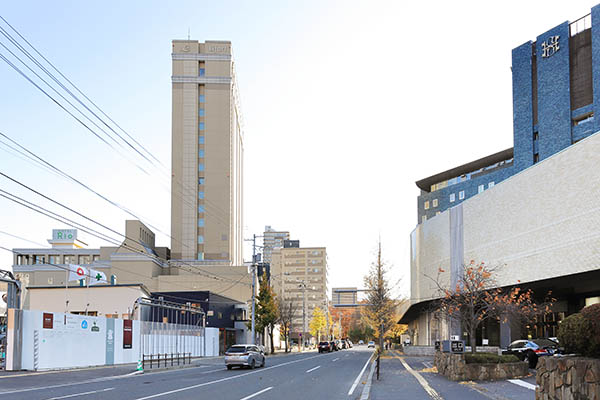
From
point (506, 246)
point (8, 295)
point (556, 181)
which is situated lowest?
point (8, 295)

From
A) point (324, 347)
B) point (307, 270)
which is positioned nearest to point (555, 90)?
point (324, 347)

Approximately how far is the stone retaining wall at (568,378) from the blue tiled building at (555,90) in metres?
46.9

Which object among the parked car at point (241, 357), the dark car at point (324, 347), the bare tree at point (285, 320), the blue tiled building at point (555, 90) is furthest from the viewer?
the bare tree at point (285, 320)

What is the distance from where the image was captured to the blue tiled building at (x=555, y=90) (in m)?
56.1

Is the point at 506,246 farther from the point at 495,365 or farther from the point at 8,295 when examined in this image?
the point at 8,295

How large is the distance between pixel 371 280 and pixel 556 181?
31944 millimetres

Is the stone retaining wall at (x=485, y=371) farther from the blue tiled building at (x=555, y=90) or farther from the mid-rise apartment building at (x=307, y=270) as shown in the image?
the mid-rise apartment building at (x=307, y=270)

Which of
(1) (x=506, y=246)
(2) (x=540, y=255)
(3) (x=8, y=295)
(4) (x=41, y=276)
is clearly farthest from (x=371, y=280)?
(4) (x=41, y=276)

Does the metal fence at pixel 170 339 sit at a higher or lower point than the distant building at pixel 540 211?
lower

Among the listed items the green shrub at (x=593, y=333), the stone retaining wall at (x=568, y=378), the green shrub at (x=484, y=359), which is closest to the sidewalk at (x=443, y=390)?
the green shrub at (x=484, y=359)

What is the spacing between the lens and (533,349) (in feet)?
102

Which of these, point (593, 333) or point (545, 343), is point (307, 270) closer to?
point (545, 343)

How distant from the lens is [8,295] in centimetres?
3238

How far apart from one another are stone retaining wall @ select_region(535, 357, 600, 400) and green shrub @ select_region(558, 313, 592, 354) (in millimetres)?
190
